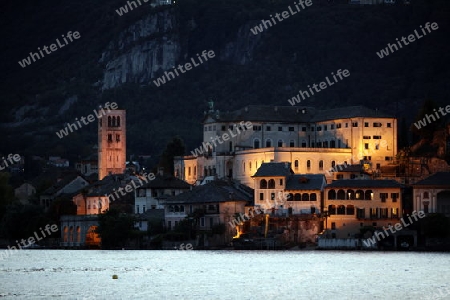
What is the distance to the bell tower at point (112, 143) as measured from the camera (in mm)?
185125

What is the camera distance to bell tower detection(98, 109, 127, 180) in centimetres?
18512

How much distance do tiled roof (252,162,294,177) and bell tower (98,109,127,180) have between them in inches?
A: 1829

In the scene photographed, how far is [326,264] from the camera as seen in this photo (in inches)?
4309

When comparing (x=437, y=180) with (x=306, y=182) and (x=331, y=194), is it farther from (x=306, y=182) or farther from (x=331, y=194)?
(x=306, y=182)

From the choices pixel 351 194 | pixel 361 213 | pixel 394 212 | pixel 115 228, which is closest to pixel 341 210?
pixel 351 194

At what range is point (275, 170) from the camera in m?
139

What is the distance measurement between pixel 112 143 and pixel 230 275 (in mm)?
91774

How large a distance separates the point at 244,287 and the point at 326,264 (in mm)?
21408

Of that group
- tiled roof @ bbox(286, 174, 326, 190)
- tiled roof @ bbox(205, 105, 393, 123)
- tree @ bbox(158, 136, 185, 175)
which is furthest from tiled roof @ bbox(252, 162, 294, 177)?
tree @ bbox(158, 136, 185, 175)

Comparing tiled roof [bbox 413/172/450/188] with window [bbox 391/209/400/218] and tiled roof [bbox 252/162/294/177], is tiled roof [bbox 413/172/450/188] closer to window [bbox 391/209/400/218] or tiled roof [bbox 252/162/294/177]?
window [bbox 391/209/400/218]

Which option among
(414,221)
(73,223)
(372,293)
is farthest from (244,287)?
(73,223)

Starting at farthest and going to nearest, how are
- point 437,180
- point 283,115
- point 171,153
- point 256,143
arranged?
point 171,153 → point 283,115 → point 256,143 → point 437,180

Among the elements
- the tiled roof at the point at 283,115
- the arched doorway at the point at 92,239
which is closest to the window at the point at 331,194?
the tiled roof at the point at 283,115

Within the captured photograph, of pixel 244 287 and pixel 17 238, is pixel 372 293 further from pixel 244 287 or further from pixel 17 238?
pixel 17 238
